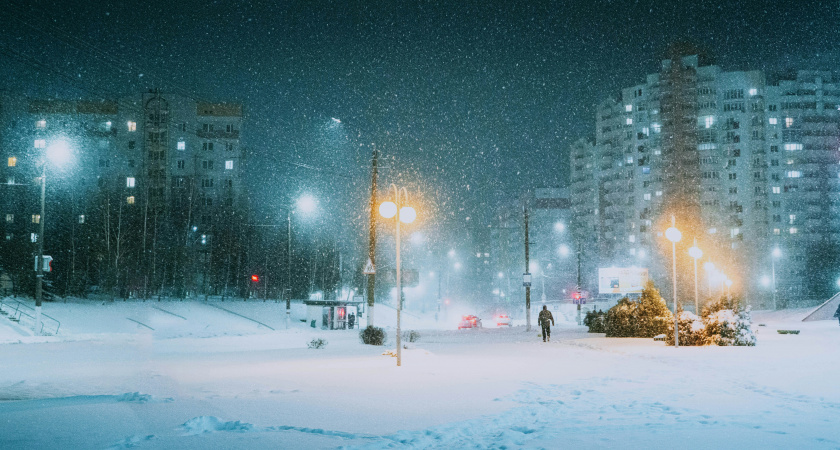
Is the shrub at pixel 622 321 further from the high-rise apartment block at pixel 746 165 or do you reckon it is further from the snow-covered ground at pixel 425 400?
the high-rise apartment block at pixel 746 165

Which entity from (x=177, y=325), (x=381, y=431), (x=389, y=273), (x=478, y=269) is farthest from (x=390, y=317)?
(x=478, y=269)

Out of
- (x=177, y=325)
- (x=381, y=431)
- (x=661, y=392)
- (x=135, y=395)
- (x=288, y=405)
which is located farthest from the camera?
(x=177, y=325)

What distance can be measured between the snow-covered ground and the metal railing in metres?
17.4

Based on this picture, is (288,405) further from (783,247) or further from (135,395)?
(783,247)

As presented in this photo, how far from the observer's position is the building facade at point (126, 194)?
5366 centimetres

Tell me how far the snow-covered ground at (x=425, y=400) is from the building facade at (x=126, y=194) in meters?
22.8

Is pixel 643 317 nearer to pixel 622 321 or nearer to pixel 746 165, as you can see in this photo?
pixel 622 321

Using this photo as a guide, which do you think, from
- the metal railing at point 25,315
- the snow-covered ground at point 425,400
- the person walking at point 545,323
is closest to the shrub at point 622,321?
the person walking at point 545,323

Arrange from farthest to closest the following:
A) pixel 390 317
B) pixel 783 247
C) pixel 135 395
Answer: pixel 783 247 < pixel 390 317 < pixel 135 395

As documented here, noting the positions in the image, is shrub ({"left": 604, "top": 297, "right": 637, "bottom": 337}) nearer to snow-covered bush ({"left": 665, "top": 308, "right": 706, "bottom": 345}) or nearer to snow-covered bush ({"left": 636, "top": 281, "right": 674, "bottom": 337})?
snow-covered bush ({"left": 636, "top": 281, "right": 674, "bottom": 337})

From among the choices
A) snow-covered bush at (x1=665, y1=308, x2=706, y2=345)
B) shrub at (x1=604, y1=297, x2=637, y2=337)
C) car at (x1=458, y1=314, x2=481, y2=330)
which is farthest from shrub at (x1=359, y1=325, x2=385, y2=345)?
car at (x1=458, y1=314, x2=481, y2=330)

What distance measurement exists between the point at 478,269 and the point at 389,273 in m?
95.3

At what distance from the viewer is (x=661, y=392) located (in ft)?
38.1

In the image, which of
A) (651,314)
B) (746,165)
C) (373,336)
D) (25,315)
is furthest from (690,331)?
(746,165)
